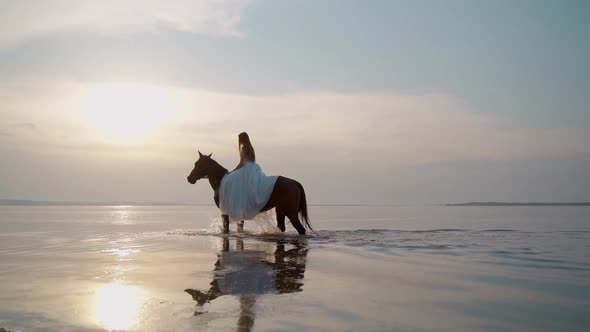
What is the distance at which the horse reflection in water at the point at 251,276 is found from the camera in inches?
156

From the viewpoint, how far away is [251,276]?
5.21 m

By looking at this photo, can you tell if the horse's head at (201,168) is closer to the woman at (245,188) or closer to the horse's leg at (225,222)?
the woman at (245,188)

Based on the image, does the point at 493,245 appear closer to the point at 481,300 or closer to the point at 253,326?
the point at 481,300

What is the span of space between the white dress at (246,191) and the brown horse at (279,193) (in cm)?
19

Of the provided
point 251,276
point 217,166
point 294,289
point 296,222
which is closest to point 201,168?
point 217,166

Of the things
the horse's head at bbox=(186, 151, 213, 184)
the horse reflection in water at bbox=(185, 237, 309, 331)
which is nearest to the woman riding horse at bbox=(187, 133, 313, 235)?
the horse's head at bbox=(186, 151, 213, 184)

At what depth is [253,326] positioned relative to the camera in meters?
3.17

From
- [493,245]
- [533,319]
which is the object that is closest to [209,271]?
[533,319]

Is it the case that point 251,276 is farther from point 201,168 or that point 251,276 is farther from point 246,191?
point 201,168

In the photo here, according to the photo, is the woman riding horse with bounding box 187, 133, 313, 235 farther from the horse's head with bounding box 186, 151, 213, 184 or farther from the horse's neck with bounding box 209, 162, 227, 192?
the horse's head with bounding box 186, 151, 213, 184

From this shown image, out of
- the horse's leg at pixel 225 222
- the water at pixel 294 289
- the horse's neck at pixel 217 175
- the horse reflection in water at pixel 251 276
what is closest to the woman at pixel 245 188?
the horse's leg at pixel 225 222

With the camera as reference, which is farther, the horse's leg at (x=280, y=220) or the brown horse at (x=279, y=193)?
the horse's leg at (x=280, y=220)

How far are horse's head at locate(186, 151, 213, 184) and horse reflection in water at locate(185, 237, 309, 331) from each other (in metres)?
4.34

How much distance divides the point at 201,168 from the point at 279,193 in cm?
269
